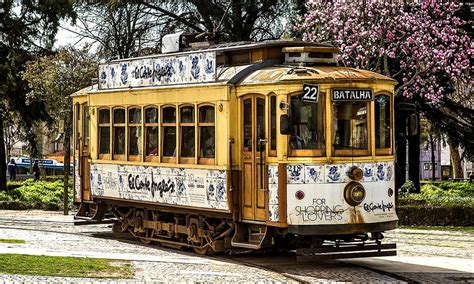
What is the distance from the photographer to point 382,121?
17.2 m

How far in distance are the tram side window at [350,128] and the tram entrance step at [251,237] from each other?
1921mm

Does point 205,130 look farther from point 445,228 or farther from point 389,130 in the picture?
point 445,228

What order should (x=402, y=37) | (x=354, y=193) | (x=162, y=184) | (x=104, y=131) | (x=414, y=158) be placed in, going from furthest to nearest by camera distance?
(x=414, y=158), (x=402, y=37), (x=104, y=131), (x=162, y=184), (x=354, y=193)

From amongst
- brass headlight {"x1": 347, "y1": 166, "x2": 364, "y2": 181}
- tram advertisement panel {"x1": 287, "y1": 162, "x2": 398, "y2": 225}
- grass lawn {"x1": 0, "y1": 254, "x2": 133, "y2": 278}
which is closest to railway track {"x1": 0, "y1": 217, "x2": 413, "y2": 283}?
tram advertisement panel {"x1": 287, "y1": 162, "x2": 398, "y2": 225}

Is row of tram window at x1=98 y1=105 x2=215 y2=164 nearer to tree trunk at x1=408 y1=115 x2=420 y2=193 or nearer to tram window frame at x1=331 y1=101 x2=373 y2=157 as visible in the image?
tram window frame at x1=331 y1=101 x2=373 y2=157

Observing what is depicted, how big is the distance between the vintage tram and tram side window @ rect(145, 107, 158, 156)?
3cm

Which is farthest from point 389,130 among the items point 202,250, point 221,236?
point 202,250

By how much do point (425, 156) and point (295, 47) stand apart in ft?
250

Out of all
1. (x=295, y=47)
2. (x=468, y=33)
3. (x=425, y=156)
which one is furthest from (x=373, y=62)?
(x=425, y=156)

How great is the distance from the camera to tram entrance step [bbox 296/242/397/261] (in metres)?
16.4

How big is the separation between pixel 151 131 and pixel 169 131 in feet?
2.25

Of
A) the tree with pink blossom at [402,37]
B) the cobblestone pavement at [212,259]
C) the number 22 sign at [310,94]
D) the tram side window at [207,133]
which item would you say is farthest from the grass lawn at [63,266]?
the tree with pink blossom at [402,37]

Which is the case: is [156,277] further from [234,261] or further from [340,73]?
[340,73]

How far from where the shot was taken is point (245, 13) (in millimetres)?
38531
